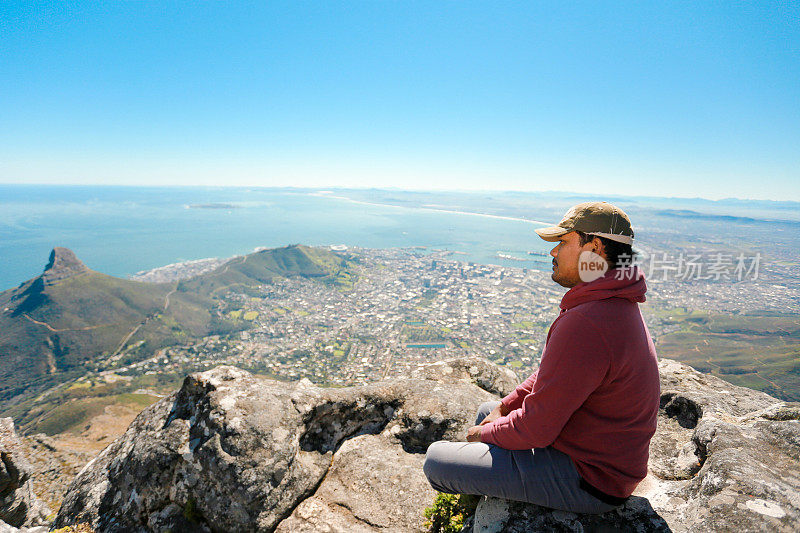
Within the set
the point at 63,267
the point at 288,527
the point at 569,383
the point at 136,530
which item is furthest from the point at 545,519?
the point at 63,267

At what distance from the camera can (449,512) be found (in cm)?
407

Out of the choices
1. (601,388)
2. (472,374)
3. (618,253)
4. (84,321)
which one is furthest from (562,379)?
(84,321)

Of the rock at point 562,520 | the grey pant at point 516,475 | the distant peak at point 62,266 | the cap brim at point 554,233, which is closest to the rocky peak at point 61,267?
the distant peak at point 62,266

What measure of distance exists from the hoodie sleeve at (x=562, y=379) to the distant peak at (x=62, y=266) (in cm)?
14894

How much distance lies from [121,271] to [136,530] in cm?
20936

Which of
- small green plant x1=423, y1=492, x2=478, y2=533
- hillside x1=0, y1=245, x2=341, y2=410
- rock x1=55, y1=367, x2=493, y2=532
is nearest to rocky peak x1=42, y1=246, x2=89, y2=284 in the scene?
hillside x1=0, y1=245, x2=341, y2=410

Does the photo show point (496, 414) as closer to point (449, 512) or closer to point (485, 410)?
point (485, 410)

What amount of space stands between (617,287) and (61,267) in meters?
156

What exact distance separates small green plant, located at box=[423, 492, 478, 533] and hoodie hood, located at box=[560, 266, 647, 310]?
2.93m

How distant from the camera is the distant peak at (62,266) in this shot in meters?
104

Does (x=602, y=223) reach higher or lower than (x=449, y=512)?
higher

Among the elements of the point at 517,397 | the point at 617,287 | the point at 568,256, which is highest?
the point at 568,256

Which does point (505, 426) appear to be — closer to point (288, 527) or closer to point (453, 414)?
point (453, 414)

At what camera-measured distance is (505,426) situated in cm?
334
